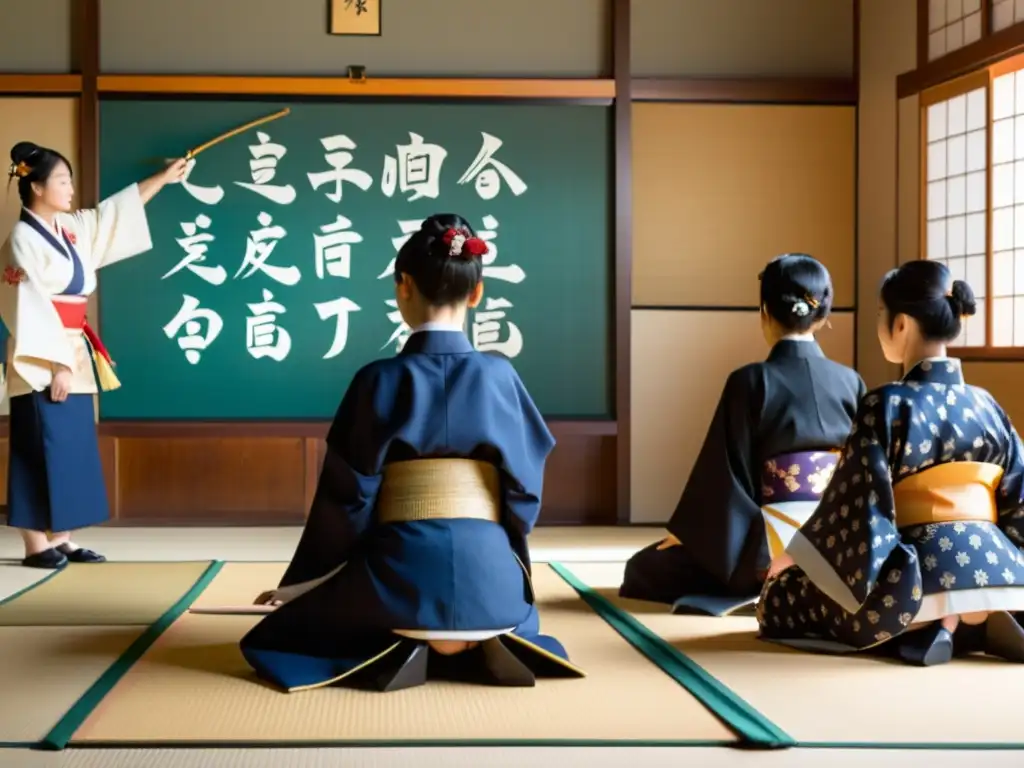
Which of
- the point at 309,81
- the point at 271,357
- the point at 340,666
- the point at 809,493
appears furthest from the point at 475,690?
the point at 309,81

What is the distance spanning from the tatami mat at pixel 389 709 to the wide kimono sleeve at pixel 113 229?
94.8 inches

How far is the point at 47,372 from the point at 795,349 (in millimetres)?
2773

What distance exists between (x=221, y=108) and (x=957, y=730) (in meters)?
4.83

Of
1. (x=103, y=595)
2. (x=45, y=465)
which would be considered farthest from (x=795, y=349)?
(x=45, y=465)

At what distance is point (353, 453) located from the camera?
3.01m

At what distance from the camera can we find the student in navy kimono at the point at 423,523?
2.96 meters

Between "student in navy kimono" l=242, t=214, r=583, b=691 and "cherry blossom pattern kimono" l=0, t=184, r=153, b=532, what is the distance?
2096 millimetres

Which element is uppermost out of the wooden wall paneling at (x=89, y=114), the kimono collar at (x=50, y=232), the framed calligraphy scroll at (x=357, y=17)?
the framed calligraphy scroll at (x=357, y=17)

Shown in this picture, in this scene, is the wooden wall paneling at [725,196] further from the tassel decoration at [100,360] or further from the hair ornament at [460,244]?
the hair ornament at [460,244]

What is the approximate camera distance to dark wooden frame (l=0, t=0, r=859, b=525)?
6230mm

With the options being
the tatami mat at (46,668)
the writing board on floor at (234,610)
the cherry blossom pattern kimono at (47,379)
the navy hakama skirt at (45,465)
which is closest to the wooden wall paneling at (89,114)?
the cherry blossom pattern kimono at (47,379)

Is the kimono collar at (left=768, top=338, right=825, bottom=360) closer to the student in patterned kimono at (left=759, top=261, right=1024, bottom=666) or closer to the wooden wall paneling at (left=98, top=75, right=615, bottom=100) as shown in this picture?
the student in patterned kimono at (left=759, top=261, right=1024, bottom=666)

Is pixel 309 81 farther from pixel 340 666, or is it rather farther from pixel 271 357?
pixel 340 666

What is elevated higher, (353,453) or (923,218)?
(923,218)
